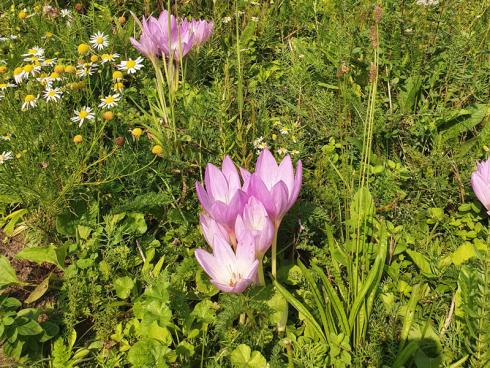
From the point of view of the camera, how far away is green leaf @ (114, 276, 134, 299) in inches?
67.0

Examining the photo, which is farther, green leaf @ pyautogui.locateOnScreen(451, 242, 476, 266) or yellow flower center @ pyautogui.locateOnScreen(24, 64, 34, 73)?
yellow flower center @ pyautogui.locateOnScreen(24, 64, 34, 73)

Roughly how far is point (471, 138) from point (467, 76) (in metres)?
0.32

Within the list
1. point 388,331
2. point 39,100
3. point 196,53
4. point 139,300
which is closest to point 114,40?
point 196,53

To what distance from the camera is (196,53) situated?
2570 mm

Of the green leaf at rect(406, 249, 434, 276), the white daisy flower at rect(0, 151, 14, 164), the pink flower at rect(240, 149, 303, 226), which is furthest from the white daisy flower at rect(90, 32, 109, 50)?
the green leaf at rect(406, 249, 434, 276)

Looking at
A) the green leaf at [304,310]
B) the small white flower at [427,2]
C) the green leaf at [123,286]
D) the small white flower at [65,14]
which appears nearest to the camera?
the green leaf at [304,310]

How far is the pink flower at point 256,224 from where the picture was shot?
138 cm

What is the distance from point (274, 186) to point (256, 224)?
0.39 feet

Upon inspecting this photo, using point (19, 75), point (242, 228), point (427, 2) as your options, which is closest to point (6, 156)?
point (19, 75)

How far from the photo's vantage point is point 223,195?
1.55 meters

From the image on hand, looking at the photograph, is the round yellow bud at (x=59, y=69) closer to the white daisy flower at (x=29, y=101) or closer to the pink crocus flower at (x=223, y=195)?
the white daisy flower at (x=29, y=101)

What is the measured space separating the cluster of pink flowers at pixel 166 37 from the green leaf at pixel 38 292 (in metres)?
1.08

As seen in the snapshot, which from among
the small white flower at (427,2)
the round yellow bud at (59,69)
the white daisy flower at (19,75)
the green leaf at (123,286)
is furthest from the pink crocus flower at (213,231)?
the small white flower at (427,2)

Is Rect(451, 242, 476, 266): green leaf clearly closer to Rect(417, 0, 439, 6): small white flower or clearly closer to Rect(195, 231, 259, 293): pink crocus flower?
Rect(195, 231, 259, 293): pink crocus flower
